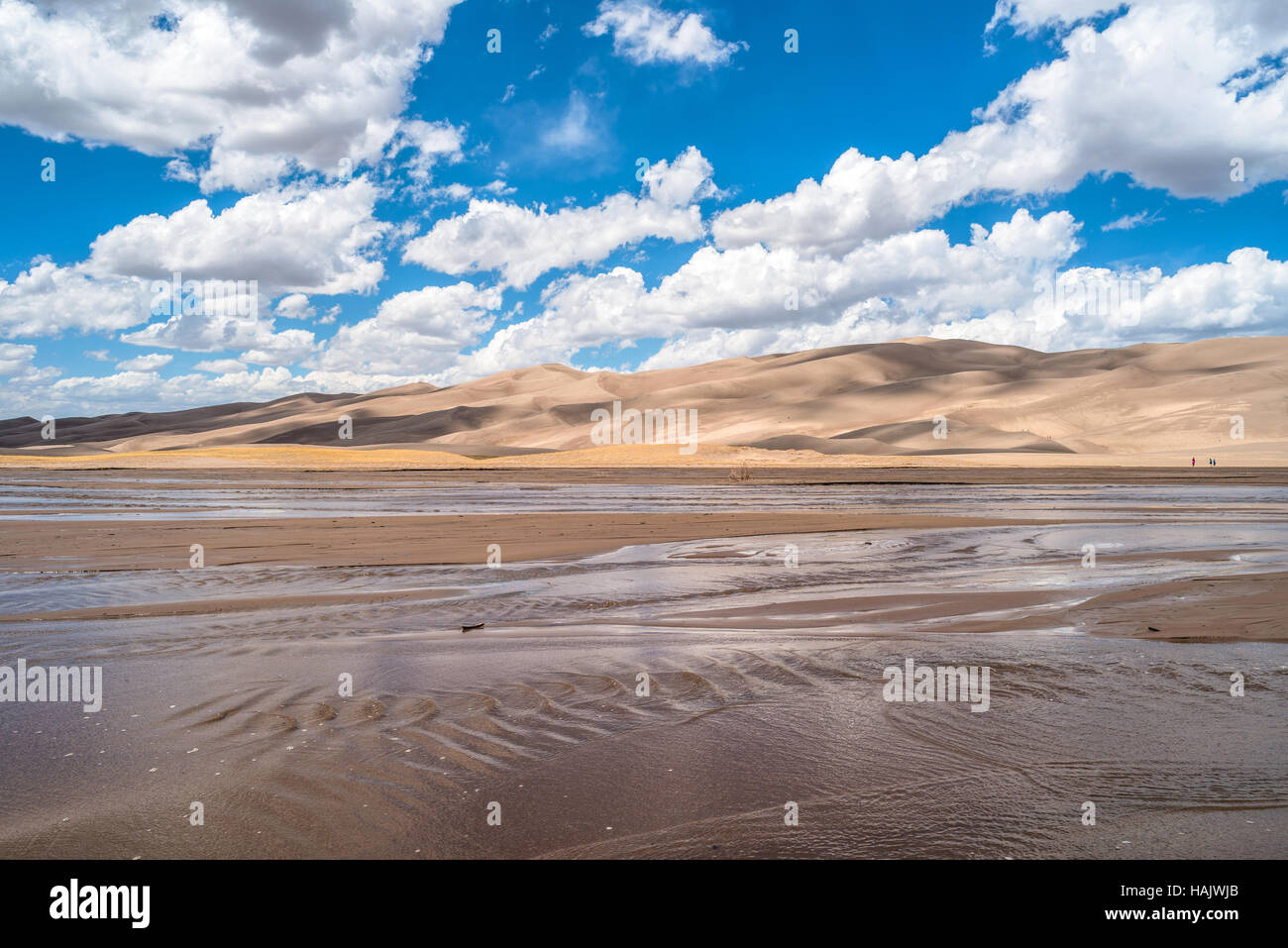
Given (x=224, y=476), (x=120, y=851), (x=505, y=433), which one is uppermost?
(x=505, y=433)

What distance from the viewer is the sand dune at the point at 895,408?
82.4 m

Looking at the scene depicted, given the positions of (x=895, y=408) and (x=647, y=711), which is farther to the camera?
(x=895, y=408)

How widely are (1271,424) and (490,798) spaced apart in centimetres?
9846

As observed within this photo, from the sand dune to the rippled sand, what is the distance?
5587 cm

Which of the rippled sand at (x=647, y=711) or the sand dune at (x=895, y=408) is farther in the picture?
the sand dune at (x=895, y=408)

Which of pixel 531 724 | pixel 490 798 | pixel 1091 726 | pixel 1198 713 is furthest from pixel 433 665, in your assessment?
pixel 1198 713

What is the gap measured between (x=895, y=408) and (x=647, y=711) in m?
122

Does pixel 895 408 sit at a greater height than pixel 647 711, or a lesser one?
greater

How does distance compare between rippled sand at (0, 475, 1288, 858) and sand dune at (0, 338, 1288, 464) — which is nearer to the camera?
rippled sand at (0, 475, 1288, 858)

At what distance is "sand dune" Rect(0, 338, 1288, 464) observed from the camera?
8244 centimetres

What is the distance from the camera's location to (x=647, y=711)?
6.24 metres

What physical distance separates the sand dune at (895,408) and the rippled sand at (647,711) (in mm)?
55872

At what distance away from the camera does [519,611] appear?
10383 mm

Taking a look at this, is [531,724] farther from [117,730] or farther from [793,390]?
[793,390]
